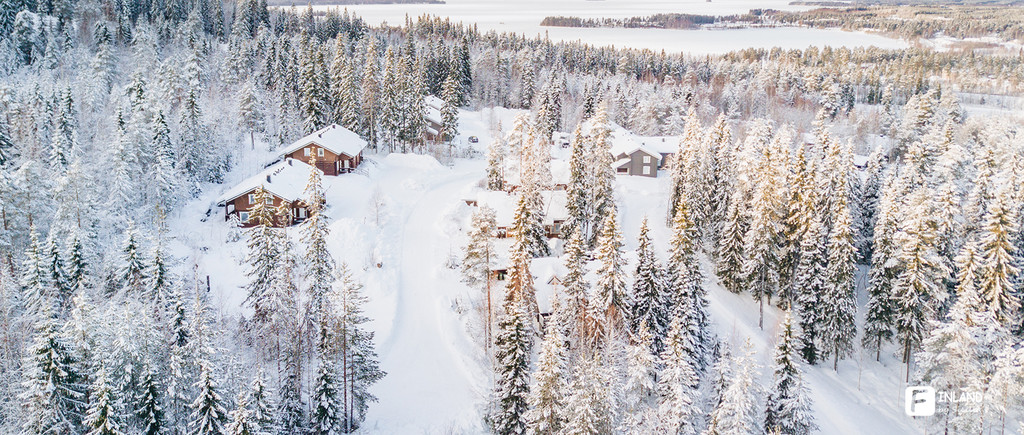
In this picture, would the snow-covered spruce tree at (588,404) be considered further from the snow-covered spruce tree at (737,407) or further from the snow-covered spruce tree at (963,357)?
the snow-covered spruce tree at (963,357)

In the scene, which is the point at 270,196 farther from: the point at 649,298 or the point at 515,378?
the point at 649,298

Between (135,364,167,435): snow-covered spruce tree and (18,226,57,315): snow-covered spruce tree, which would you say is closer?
(135,364,167,435): snow-covered spruce tree

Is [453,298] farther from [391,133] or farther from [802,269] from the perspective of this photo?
[391,133]

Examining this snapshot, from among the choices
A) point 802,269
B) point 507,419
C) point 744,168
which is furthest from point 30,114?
point 802,269

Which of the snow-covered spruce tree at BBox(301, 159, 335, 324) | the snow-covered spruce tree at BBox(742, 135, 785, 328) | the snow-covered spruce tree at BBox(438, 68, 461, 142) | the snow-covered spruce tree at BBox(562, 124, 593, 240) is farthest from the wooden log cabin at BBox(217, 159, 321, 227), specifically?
the snow-covered spruce tree at BBox(742, 135, 785, 328)

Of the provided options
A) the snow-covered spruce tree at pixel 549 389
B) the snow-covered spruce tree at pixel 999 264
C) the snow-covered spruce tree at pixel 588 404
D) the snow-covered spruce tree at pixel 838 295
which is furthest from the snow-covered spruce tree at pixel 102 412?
the snow-covered spruce tree at pixel 999 264

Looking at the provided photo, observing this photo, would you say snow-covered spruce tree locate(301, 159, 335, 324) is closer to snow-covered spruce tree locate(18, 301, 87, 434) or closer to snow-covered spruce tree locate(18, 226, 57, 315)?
snow-covered spruce tree locate(18, 301, 87, 434)

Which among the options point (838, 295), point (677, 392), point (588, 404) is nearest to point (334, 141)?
point (838, 295)
